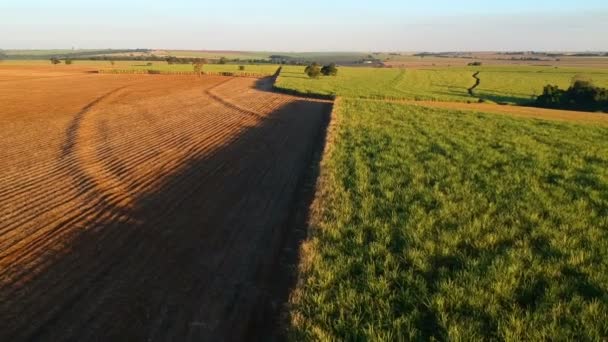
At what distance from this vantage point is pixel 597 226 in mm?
7879

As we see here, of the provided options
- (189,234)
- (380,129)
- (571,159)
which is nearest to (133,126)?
(380,129)

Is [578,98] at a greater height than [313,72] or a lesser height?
greater

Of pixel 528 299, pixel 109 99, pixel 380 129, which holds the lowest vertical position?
pixel 109 99

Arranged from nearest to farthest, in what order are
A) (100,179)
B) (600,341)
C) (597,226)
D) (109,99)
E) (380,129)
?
(600,341) < (597,226) < (100,179) < (380,129) < (109,99)

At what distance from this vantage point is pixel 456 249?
691 centimetres

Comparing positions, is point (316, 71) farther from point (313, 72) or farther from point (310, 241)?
point (310, 241)

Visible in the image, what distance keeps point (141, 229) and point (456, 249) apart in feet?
20.7

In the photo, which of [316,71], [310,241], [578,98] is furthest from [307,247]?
[316,71]

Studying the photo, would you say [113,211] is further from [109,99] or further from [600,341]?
[109,99]

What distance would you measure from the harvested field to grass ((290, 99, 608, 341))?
1.25 m

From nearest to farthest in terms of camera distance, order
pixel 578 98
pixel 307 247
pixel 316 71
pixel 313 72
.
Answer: pixel 307 247, pixel 578 98, pixel 313 72, pixel 316 71

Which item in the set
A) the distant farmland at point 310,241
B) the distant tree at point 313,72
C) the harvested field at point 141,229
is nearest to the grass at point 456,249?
the distant farmland at point 310,241

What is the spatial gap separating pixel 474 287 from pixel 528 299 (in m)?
0.68

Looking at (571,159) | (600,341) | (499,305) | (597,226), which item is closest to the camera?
(600,341)
